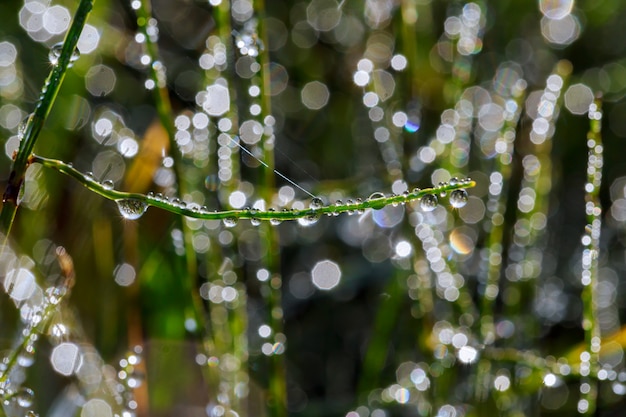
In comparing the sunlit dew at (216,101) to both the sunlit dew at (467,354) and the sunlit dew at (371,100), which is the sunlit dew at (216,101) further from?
the sunlit dew at (467,354)

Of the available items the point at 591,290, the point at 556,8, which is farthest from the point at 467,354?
the point at 556,8

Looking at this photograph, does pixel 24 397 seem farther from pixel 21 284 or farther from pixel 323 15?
pixel 323 15

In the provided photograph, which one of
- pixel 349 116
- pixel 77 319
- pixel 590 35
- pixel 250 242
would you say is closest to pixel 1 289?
pixel 77 319

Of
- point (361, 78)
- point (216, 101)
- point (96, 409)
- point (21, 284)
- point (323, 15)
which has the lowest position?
point (96, 409)

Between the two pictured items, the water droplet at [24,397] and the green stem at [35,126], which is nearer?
the green stem at [35,126]

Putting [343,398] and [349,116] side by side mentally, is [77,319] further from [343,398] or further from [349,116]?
[349,116]

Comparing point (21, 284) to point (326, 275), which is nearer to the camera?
point (21, 284)

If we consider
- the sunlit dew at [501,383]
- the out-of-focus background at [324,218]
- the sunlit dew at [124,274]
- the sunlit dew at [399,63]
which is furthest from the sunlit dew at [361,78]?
the sunlit dew at [501,383]

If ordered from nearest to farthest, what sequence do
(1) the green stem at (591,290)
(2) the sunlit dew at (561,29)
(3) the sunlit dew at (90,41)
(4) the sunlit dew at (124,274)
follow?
(1) the green stem at (591,290) < (4) the sunlit dew at (124,274) < (3) the sunlit dew at (90,41) < (2) the sunlit dew at (561,29)
